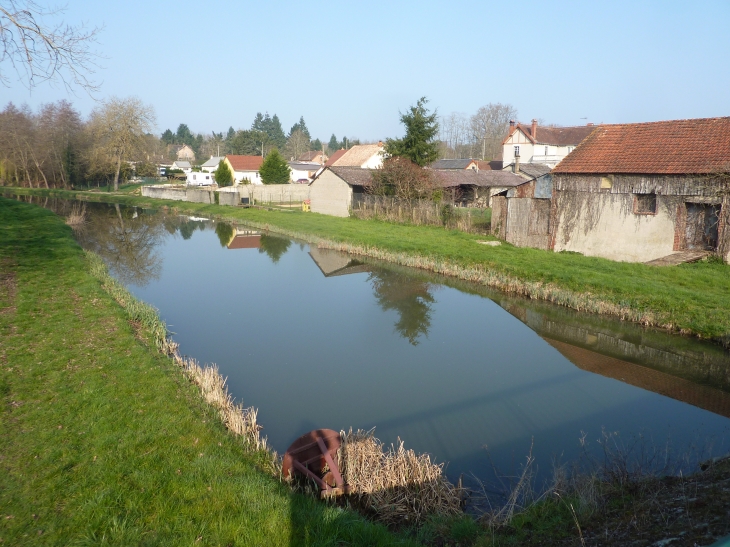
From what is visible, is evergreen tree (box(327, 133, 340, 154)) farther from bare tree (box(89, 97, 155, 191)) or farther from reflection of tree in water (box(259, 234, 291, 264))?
reflection of tree in water (box(259, 234, 291, 264))

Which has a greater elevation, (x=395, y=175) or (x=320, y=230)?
(x=395, y=175)

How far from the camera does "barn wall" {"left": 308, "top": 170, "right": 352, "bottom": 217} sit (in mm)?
33531

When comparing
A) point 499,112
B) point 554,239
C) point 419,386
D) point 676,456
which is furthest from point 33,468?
point 499,112

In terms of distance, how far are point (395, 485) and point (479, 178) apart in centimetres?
3474

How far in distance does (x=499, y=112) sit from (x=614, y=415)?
8829cm

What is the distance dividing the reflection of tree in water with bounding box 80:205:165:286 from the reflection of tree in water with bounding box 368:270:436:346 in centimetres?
803

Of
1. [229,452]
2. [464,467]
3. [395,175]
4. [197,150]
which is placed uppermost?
[197,150]

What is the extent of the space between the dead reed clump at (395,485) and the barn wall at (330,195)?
27.7 m

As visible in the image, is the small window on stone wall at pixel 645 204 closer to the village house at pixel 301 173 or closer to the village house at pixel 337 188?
the village house at pixel 337 188

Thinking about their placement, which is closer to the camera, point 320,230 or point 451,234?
point 451,234

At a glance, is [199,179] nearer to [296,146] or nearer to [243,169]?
[243,169]

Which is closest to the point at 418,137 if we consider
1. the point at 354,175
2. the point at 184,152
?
the point at 354,175

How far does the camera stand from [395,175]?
29.7 meters

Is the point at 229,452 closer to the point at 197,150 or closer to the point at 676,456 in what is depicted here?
the point at 676,456
